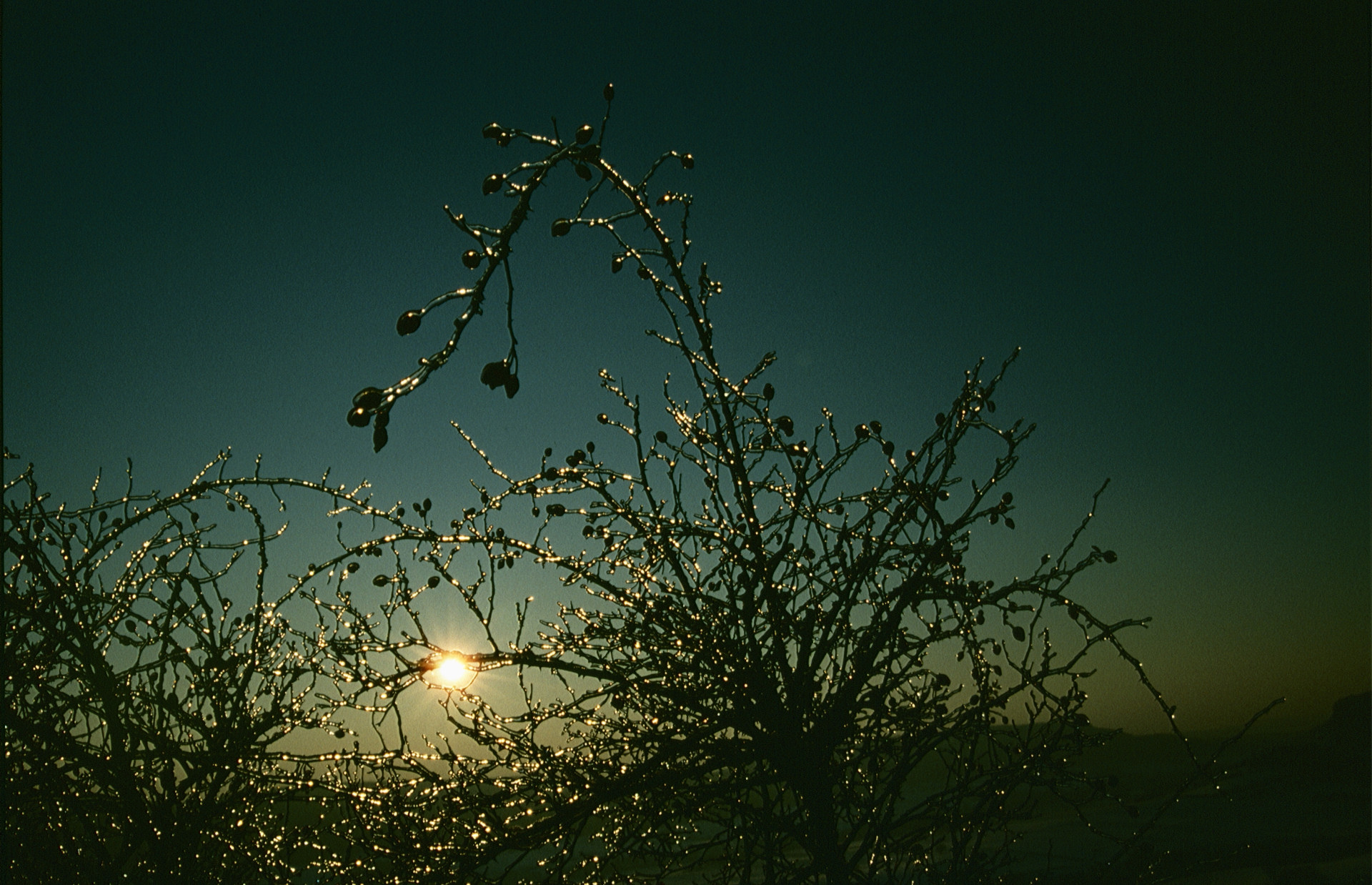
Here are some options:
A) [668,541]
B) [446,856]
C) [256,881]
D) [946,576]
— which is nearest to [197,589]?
[256,881]

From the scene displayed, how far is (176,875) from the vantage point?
3.14 meters

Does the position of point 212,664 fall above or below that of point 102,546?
below

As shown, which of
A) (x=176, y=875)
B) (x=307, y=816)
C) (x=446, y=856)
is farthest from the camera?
(x=307, y=816)

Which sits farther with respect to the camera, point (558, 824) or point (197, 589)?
point (197, 589)

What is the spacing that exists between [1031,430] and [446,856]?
7.94ft

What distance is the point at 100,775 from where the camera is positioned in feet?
9.55

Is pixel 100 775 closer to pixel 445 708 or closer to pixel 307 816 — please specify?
pixel 445 708

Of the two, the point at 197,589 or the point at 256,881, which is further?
the point at 256,881

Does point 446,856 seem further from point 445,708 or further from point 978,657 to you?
point 978,657

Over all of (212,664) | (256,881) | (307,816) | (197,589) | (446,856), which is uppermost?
(197,589)

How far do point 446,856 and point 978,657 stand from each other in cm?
177

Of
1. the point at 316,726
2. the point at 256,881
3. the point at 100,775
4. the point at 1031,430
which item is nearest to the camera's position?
the point at 1031,430

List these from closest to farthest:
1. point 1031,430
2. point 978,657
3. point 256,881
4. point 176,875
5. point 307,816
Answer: point 978,657 → point 1031,430 → point 176,875 → point 256,881 → point 307,816

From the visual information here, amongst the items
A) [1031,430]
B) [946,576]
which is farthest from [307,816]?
[1031,430]
